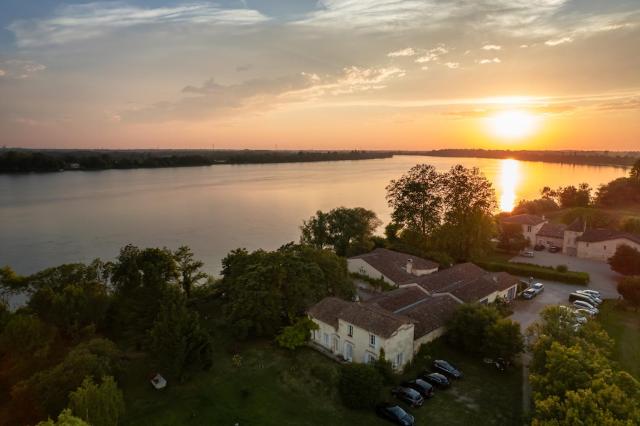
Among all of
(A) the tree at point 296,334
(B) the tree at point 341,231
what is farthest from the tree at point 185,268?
(B) the tree at point 341,231

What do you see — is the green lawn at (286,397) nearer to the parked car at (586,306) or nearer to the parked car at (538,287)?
the parked car at (586,306)

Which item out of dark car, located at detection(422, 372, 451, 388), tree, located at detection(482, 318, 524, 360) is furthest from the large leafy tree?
tree, located at detection(482, 318, 524, 360)

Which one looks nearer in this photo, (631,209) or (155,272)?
(155,272)

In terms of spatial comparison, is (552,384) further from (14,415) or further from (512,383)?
(14,415)

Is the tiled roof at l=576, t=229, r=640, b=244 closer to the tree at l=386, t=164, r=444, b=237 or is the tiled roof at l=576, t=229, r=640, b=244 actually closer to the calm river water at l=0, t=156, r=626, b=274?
the tree at l=386, t=164, r=444, b=237

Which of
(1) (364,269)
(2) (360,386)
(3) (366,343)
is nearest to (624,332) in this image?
(3) (366,343)

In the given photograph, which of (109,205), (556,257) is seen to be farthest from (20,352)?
(109,205)
